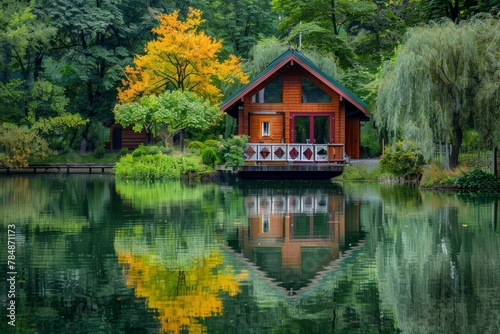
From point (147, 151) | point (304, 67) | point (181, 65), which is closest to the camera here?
point (304, 67)

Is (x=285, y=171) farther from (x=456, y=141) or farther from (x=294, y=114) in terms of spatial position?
(x=456, y=141)

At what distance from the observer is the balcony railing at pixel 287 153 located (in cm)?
4081

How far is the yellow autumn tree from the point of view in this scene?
47.5 m

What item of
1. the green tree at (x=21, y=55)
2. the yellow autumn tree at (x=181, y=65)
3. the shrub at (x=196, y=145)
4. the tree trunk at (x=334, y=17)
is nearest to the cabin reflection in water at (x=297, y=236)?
the shrub at (x=196, y=145)

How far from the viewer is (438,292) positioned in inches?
450

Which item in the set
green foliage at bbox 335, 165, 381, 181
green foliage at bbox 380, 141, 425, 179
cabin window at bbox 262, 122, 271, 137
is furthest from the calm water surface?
cabin window at bbox 262, 122, 271, 137

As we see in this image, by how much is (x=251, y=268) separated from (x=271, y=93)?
30.4 m

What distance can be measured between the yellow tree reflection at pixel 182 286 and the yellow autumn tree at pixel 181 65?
33.6 meters

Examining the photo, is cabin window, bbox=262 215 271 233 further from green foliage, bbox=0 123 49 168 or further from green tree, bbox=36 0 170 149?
green tree, bbox=36 0 170 149

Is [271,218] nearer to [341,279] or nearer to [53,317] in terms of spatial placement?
[341,279]

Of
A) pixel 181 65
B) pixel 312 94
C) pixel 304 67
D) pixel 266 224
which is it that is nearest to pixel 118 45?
Result: pixel 181 65

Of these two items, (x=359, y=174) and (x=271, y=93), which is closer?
(x=359, y=174)

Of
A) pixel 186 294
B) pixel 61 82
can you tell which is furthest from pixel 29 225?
pixel 61 82

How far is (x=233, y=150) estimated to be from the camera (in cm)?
4047
